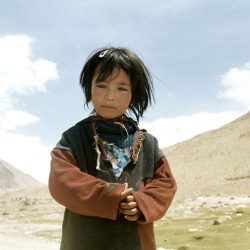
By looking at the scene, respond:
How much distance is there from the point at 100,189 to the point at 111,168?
0.74 ft

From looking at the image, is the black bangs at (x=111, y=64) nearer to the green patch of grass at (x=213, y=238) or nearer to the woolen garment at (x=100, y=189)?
the woolen garment at (x=100, y=189)

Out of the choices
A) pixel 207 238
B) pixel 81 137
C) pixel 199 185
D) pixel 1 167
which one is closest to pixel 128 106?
pixel 81 137

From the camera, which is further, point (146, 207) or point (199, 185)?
point (199, 185)

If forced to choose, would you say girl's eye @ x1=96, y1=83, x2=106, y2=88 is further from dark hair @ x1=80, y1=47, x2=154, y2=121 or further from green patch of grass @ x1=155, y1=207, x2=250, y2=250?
green patch of grass @ x1=155, y1=207, x2=250, y2=250

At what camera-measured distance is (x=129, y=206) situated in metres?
2.31

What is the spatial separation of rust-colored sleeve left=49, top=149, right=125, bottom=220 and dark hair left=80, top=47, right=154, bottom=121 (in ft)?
1.80

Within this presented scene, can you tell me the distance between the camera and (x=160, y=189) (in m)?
2.49

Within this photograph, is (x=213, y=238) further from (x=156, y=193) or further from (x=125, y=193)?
(x=125, y=193)

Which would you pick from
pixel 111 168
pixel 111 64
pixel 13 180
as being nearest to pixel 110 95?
pixel 111 64

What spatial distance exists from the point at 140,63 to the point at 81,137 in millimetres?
525

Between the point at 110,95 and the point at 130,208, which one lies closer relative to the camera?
the point at 130,208

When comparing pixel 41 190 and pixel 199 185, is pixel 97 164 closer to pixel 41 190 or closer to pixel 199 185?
pixel 199 185

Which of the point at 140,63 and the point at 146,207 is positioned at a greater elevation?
the point at 140,63

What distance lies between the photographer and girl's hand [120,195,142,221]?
2.31 meters
